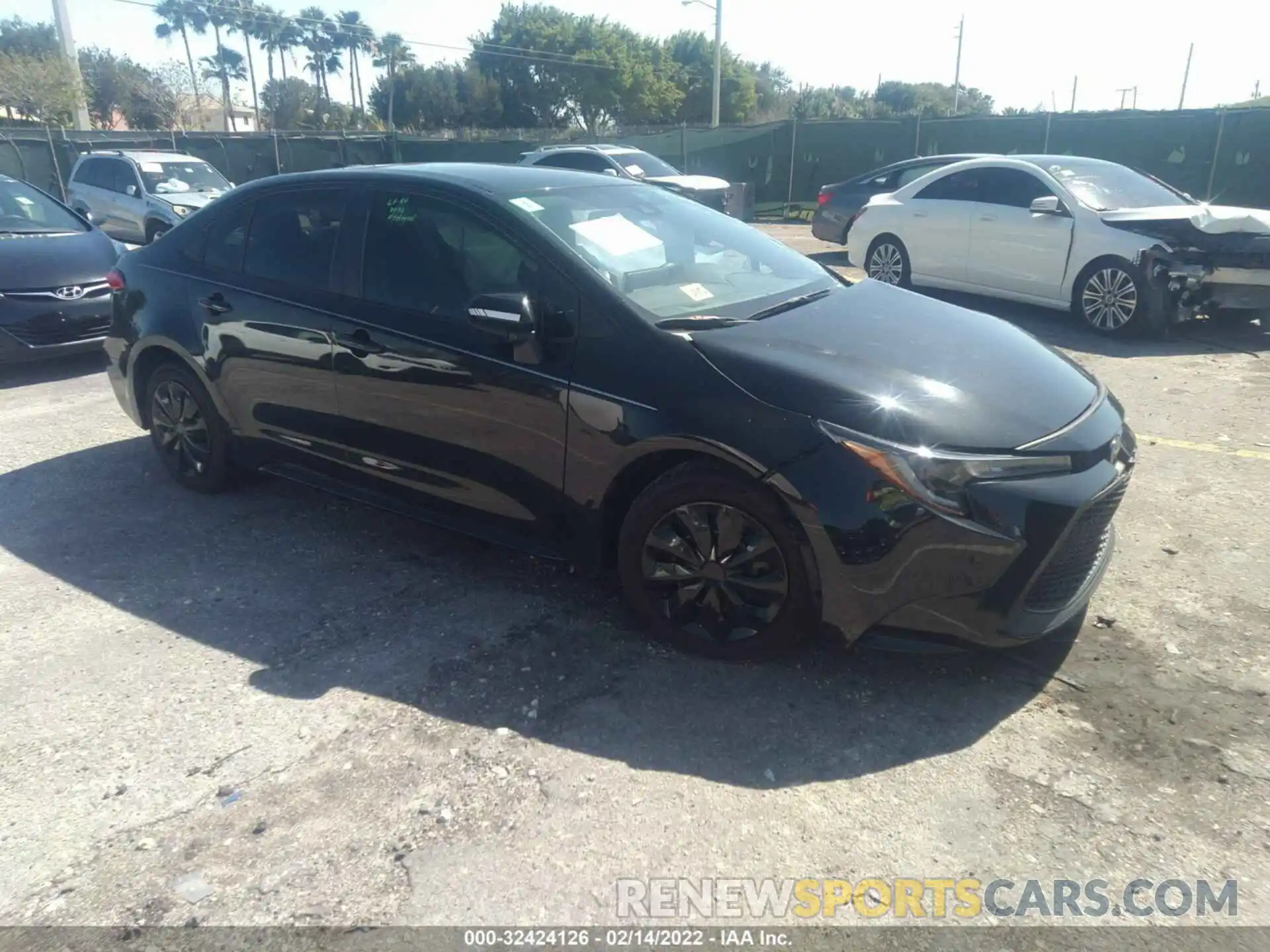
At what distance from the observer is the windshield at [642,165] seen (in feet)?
55.6

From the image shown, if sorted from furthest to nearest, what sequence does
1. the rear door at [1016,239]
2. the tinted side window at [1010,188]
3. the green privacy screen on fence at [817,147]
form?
1. the green privacy screen on fence at [817,147]
2. the tinted side window at [1010,188]
3. the rear door at [1016,239]

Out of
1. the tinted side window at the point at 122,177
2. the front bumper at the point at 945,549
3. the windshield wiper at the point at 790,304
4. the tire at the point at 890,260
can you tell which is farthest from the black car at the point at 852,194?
the front bumper at the point at 945,549

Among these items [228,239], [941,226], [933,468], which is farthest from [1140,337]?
[228,239]

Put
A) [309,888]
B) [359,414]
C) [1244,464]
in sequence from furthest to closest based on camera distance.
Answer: [1244,464]
[359,414]
[309,888]

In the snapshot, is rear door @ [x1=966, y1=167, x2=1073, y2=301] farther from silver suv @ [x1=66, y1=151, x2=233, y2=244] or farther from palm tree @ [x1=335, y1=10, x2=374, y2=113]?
palm tree @ [x1=335, y1=10, x2=374, y2=113]

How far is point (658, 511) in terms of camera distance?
→ 3.43 metres

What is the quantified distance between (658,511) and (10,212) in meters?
8.30

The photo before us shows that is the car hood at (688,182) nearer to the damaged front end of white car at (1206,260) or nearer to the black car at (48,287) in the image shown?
the damaged front end of white car at (1206,260)

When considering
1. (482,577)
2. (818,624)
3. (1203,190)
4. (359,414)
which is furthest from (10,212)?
(1203,190)

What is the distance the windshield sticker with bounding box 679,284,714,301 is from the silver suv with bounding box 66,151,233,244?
1389 centimetres

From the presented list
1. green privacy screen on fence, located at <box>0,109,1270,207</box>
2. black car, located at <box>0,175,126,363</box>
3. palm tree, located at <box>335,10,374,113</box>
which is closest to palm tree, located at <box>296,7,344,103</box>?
palm tree, located at <box>335,10,374,113</box>

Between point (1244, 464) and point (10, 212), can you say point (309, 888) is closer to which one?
point (1244, 464)

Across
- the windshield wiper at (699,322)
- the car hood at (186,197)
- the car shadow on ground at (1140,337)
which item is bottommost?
the car shadow on ground at (1140,337)

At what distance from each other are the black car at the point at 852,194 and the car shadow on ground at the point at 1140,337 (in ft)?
14.3
